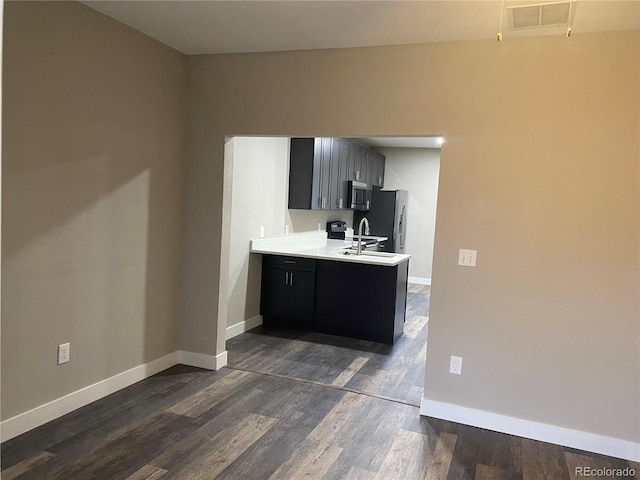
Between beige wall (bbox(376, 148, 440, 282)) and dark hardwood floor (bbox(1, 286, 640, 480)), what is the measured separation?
A: 4668 mm

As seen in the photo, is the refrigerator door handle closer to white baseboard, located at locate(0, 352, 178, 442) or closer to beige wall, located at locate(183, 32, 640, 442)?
beige wall, located at locate(183, 32, 640, 442)

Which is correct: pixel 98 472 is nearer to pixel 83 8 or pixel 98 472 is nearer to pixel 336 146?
pixel 83 8

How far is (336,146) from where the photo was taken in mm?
6180

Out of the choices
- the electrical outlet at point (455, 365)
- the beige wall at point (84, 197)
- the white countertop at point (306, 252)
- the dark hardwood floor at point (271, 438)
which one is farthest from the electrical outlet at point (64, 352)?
the electrical outlet at point (455, 365)

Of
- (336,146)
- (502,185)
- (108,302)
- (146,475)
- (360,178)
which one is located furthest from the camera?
(360,178)

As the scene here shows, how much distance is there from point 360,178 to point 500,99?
4260 millimetres

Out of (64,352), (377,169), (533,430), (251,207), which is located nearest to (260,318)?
(251,207)

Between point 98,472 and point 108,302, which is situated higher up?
point 108,302

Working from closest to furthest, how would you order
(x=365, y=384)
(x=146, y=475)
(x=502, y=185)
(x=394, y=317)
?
1. (x=146, y=475)
2. (x=502, y=185)
3. (x=365, y=384)
4. (x=394, y=317)

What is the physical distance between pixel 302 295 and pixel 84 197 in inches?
102

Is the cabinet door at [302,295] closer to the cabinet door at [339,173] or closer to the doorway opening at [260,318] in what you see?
the doorway opening at [260,318]

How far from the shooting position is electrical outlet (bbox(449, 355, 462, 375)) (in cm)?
320

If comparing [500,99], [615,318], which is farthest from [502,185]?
[615,318]

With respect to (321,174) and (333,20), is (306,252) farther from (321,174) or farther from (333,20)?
(333,20)
